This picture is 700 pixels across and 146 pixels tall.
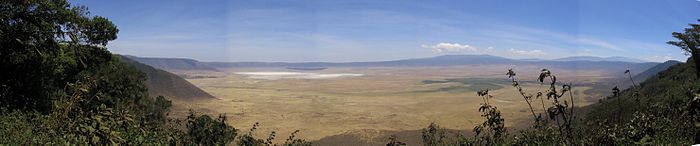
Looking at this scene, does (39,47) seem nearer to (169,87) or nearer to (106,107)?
(106,107)

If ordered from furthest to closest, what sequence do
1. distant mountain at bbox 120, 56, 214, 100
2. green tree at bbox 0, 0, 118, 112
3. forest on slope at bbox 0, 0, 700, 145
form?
1. distant mountain at bbox 120, 56, 214, 100
2. green tree at bbox 0, 0, 118, 112
3. forest on slope at bbox 0, 0, 700, 145

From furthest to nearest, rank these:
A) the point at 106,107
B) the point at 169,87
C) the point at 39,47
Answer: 1. the point at 169,87
2. the point at 39,47
3. the point at 106,107

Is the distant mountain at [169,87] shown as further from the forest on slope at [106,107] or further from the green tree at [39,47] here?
the green tree at [39,47]

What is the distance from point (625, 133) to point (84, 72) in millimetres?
16889

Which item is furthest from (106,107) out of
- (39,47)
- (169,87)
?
(169,87)

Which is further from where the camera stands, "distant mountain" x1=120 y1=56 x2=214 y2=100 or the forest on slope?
"distant mountain" x1=120 y1=56 x2=214 y2=100

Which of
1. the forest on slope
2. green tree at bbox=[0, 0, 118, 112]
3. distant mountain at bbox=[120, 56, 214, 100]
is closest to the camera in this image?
the forest on slope

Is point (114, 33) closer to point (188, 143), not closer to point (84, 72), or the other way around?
→ point (84, 72)

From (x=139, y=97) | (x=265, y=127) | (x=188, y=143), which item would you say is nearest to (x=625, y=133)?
(x=188, y=143)

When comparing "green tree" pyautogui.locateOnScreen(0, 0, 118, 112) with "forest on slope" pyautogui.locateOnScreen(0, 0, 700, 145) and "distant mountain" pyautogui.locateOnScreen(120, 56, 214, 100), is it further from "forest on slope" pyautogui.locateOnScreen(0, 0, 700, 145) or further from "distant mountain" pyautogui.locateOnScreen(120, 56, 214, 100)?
"distant mountain" pyautogui.locateOnScreen(120, 56, 214, 100)

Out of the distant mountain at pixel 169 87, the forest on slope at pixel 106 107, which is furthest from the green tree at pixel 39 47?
the distant mountain at pixel 169 87

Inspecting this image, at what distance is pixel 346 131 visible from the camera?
44.4 meters

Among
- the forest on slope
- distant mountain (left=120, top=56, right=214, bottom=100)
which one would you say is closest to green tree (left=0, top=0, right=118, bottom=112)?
the forest on slope

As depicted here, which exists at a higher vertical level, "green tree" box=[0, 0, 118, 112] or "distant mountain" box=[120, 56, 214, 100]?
"green tree" box=[0, 0, 118, 112]
